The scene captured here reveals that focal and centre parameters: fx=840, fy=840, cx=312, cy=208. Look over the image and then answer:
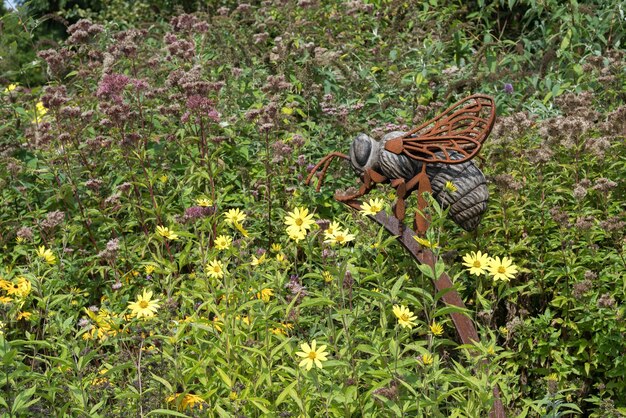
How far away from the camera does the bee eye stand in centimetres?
324

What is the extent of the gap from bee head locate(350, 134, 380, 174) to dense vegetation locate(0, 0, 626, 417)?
29 cm

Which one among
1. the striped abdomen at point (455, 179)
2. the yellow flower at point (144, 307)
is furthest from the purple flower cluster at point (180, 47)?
the yellow flower at point (144, 307)

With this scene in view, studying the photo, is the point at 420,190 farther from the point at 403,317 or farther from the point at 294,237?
the point at 403,317

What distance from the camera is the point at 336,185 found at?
4.28 meters

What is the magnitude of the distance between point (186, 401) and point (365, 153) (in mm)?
1180

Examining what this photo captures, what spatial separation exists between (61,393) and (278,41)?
10.1 feet

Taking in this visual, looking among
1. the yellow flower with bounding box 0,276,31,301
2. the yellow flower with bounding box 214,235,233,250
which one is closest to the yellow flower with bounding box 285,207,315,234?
the yellow flower with bounding box 214,235,233,250

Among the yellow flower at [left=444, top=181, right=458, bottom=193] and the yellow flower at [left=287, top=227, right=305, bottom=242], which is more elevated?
the yellow flower at [left=444, top=181, right=458, bottom=193]

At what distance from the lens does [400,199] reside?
10.3 ft

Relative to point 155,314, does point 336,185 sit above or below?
below

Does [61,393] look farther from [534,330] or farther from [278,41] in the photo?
[278,41]

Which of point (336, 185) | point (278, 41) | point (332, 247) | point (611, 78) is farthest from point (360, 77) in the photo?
point (332, 247)

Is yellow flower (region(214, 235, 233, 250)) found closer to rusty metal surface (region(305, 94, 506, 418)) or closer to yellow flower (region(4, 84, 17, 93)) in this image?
rusty metal surface (region(305, 94, 506, 418))

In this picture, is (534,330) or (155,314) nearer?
(155,314)
